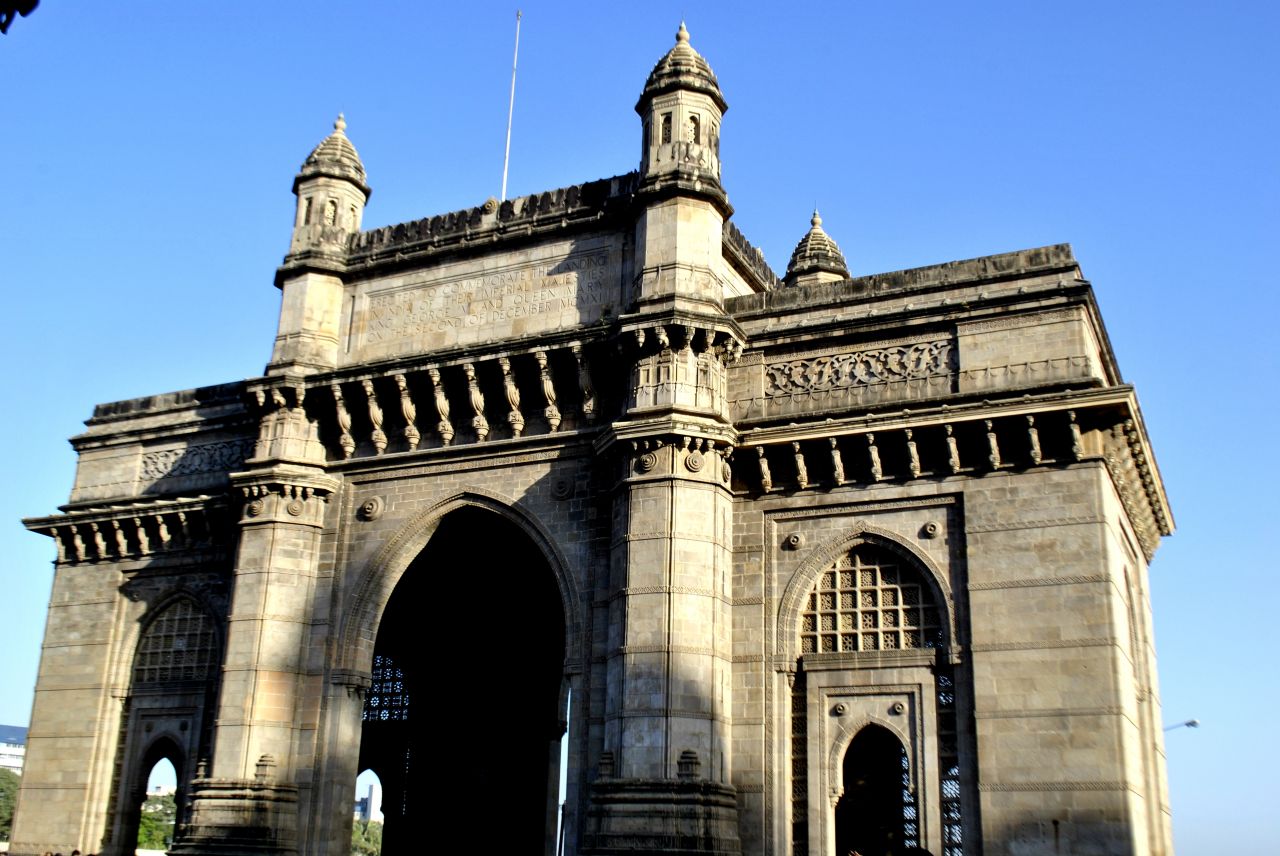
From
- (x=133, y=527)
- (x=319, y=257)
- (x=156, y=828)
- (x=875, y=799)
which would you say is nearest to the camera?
(x=875, y=799)

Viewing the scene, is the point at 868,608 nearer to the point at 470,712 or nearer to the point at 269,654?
the point at 269,654

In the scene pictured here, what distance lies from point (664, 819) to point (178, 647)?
39.5 ft

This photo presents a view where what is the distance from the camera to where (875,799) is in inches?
797

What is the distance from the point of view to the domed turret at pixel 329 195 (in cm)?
2559

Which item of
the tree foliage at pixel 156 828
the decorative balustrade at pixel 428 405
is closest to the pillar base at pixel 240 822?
the decorative balustrade at pixel 428 405

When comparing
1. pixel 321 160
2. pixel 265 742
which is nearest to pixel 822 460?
pixel 265 742

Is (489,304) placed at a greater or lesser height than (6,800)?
greater

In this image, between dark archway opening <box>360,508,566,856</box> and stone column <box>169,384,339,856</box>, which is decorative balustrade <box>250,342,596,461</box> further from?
dark archway opening <box>360,508,566,856</box>

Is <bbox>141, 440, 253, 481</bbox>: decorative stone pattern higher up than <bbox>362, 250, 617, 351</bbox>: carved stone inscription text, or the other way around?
<bbox>362, 250, 617, 351</bbox>: carved stone inscription text

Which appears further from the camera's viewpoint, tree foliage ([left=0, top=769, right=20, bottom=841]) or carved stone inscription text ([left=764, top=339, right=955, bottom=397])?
tree foliage ([left=0, top=769, right=20, bottom=841])

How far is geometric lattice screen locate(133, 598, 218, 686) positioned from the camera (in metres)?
25.7

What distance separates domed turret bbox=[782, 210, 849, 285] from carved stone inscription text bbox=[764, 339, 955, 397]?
829 cm

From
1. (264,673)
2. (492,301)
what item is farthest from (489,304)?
(264,673)

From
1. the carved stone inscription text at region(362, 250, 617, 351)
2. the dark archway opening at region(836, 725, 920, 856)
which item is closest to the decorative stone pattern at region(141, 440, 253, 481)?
the carved stone inscription text at region(362, 250, 617, 351)
